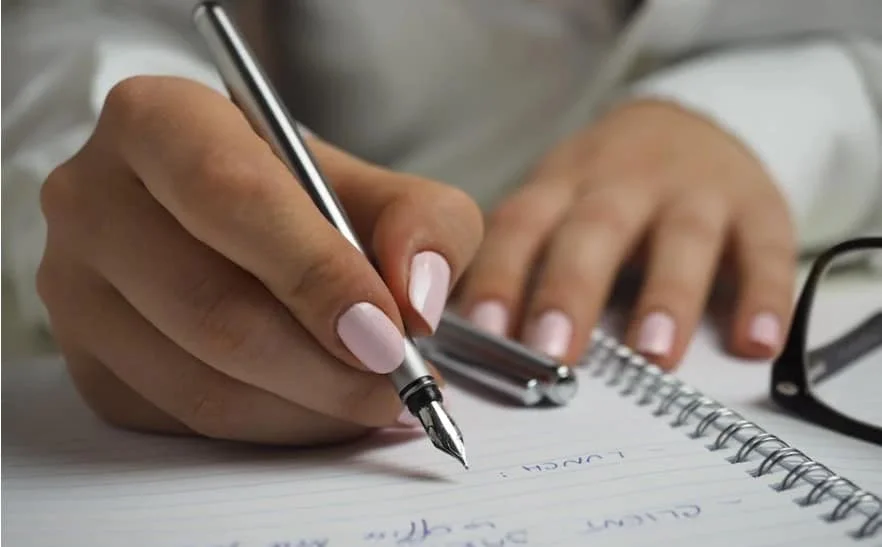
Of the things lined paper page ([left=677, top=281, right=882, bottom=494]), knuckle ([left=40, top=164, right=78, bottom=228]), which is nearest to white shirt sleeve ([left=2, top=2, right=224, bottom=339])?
knuckle ([left=40, top=164, right=78, bottom=228])

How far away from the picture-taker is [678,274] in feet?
1.15

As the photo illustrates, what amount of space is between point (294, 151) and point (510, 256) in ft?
0.42

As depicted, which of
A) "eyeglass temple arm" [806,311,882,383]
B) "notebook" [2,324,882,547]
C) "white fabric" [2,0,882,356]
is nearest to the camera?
"notebook" [2,324,882,547]

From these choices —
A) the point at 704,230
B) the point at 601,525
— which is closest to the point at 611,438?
the point at 601,525

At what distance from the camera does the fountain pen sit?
223 mm

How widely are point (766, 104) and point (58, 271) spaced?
340 millimetres

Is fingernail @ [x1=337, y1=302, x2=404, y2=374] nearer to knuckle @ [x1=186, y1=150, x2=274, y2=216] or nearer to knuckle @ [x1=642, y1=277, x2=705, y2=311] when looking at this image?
knuckle @ [x1=186, y1=150, x2=274, y2=216]

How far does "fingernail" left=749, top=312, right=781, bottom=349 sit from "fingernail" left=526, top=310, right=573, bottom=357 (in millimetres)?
65

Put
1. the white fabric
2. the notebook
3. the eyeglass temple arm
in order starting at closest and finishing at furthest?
1. the notebook
2. the eyeglass temple arm
3. the white fabric

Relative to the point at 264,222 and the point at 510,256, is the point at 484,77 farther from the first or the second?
the point at 264,222

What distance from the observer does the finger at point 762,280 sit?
1.08 ft

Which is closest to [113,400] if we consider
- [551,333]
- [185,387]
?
[185,387]

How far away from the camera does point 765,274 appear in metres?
0.36

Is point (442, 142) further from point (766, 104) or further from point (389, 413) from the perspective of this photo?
point (389, 413)
